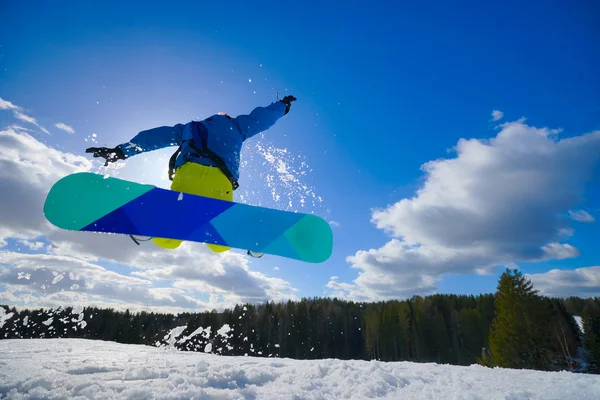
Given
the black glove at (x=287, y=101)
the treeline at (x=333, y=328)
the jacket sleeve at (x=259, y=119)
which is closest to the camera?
the jacket sleeve at (x=259, y=119)

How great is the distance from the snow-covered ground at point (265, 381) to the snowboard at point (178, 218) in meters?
1.43

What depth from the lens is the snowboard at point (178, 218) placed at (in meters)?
3.73

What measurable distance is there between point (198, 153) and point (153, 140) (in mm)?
760

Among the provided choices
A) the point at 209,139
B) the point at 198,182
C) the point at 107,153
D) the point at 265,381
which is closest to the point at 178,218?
the point at 198,182

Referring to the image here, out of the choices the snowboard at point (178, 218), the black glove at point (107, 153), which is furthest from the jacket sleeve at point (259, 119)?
the black glove at point (107, 153)

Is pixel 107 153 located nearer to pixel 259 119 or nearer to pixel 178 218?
pixel 178 218

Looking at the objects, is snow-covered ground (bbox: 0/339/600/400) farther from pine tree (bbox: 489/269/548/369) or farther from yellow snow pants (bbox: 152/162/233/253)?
pine tree (bbox: 489/269/548/369)

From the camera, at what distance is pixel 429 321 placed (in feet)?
153

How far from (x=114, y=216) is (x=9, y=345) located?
268 centimetres

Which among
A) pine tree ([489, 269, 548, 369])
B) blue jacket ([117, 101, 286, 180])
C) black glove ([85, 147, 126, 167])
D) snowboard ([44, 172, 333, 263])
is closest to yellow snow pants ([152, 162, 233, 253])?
blue jacket ([117, 101, 286, 180])

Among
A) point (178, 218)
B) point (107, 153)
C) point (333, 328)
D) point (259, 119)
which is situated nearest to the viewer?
point (178, 218)

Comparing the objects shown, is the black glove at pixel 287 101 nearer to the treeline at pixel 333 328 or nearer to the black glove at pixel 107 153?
the black glove at pixel 107 153

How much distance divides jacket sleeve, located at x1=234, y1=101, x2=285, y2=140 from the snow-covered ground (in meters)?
3.04

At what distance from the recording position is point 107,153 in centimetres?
409
